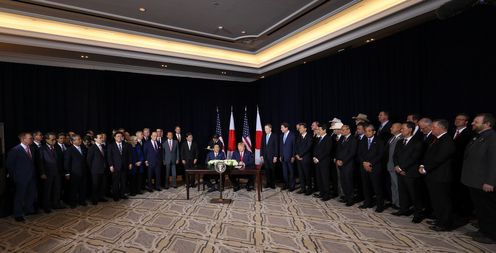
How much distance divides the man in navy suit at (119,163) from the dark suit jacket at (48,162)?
0.97 metres

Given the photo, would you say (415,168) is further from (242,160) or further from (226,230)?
(242,160)

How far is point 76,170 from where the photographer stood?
5629 mm

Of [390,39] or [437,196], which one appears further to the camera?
[390,39]

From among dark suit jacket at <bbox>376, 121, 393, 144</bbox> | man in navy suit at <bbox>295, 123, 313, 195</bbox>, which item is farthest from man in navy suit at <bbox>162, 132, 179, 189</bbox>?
dark suit jacket at <bbox>376, 121, 393, 144</bbox>

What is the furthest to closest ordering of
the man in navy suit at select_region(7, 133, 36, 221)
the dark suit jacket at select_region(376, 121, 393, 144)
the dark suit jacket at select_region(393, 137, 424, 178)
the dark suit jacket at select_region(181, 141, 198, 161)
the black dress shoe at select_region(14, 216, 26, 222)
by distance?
the dark suit jacket at select_region(181, 141, 198, 161) → the dark suit jacket at select_region(376, 121, 393, 144) → the man in navy suit at select_region(7, 133, 36, 221) → the black dress shoe at select_region(14, 216, 26, 222) → the dark suit jacket at select_region(393, 137, 424, 178)

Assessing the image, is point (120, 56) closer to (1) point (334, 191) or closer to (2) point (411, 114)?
(1) point (334, 191)

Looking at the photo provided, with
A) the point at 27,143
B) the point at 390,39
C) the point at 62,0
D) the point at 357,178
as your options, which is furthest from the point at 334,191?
the point at 62,0

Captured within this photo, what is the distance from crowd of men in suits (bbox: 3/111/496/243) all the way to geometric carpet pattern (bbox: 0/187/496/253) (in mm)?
349

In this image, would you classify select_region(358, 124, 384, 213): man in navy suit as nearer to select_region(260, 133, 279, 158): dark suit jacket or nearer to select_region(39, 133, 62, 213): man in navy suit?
select_region(260, 133, 279, 158): dark suit jacket

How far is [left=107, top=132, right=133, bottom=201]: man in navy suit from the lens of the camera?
6063 mm

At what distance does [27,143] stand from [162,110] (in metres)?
4.40

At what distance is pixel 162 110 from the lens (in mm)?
9211

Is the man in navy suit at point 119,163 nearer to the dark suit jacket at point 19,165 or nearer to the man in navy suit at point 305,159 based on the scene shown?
the dark suit jacket at point 19,165

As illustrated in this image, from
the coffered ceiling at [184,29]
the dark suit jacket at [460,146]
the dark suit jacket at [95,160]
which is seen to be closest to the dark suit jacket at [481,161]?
the dark suit jacket at [460,146]
